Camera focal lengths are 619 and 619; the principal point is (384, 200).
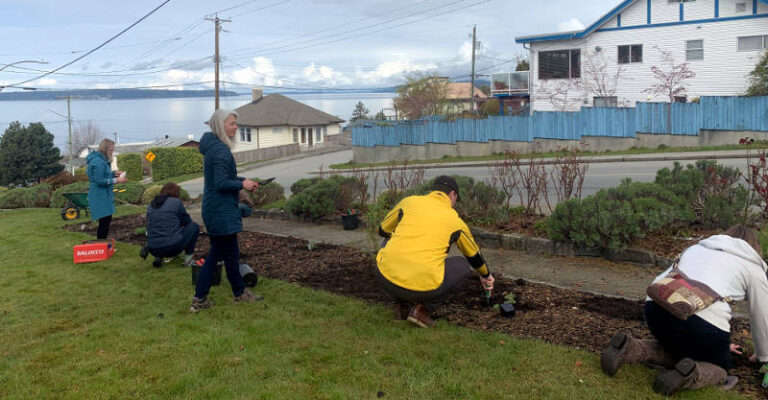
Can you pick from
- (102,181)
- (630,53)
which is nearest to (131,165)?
(630,53)

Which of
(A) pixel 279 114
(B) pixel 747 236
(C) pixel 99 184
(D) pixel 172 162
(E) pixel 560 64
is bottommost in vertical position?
(B) pixel 747 236

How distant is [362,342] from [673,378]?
2305 millimetres

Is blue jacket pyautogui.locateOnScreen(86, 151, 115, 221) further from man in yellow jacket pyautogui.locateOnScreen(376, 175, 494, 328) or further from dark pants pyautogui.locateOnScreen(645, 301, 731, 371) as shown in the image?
dark pants pyautogui.locateOnScreen(645, 301, 731, 371)

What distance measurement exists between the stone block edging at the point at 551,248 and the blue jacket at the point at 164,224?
13.2ft

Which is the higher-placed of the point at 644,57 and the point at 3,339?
the point at 644,57

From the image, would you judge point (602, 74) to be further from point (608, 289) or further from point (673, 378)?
point (673, 378)

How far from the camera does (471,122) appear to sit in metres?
32.8

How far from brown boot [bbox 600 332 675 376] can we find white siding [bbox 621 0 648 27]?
106 feet

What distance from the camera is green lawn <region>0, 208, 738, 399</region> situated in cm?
413

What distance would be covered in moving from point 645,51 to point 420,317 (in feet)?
104

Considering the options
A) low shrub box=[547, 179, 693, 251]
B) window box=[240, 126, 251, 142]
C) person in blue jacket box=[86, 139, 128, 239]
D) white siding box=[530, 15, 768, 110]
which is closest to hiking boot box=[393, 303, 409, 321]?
low shrub box=[547, 179, 693, 251]

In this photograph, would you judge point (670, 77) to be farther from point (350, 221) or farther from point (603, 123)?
point (350, 221)

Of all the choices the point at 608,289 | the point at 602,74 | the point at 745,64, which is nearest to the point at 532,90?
the point at 602,74

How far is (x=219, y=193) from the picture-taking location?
5926 mm
